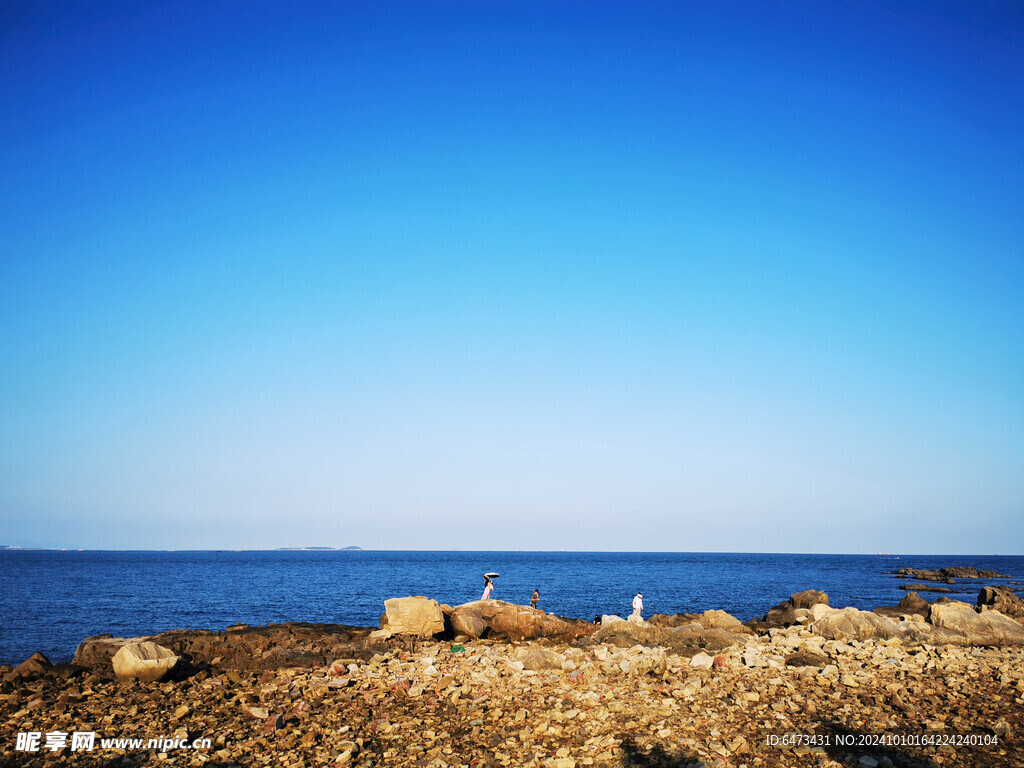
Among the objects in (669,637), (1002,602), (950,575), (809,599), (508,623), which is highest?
(669,637)

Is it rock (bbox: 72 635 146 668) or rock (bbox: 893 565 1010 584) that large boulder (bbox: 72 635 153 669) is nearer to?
rock (bbox: 72 635 146 668)

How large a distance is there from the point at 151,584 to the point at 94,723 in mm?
64788

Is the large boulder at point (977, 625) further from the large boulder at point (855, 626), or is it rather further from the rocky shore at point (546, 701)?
the large boulder at point (855, 626)

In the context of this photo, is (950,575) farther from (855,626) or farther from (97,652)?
(97,652)

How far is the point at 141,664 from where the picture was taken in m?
15.9

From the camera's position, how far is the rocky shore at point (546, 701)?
11250 mm

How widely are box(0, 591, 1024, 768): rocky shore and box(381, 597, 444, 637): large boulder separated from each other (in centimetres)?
90

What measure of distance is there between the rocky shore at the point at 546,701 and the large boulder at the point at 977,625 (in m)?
0.11

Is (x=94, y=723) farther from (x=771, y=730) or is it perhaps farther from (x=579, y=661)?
(x=771, y=730)

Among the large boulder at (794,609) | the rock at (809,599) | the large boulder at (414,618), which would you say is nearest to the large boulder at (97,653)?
the large boulder at (414,618)

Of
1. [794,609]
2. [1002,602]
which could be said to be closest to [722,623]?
[794,609]

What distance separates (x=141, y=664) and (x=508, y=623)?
12.4 meters

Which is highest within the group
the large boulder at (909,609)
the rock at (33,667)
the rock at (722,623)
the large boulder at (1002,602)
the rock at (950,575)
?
the rock at (33,667)

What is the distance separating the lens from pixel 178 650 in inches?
775
